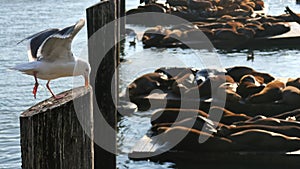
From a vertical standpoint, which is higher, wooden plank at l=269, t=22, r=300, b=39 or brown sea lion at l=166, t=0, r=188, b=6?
wooden plank at l=269, t=22, r=300, b=39

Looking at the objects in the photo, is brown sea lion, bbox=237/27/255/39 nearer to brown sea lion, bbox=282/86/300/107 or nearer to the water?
the water

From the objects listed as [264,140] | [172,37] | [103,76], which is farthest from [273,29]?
[103,76]

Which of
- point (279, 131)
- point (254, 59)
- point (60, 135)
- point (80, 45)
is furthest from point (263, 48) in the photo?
point (60, 135)

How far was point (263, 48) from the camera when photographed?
15.7 metres

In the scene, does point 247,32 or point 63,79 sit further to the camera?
point 247,32

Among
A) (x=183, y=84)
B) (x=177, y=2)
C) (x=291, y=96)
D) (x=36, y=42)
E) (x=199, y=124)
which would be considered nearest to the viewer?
(x=36, y=42)

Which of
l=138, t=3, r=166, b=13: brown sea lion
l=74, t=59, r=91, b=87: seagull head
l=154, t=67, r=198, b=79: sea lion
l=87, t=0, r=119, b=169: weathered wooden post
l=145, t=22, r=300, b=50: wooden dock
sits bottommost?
l=145, t=22, r=300, b=50: wooden dock

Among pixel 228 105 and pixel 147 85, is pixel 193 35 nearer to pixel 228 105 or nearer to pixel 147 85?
pixel 147 85

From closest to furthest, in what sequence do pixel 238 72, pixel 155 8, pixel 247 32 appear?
pixel 238 72, pixel 247 32, pixel 155 8

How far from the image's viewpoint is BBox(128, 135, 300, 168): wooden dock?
6730 millimetres

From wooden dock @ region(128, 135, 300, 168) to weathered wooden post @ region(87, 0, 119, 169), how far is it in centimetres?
114

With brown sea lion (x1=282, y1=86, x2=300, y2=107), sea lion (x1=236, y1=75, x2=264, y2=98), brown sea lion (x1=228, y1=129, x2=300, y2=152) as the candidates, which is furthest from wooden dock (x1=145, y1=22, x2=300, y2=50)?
brown sea lion (x1=228, y1=129, x2=300, y2=152)

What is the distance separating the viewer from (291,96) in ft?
28.5

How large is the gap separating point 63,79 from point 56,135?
29.4 feet
